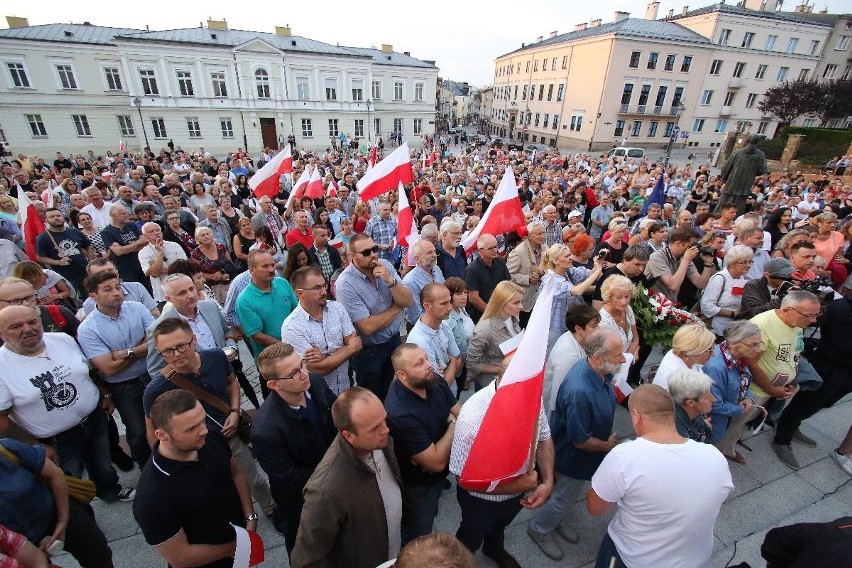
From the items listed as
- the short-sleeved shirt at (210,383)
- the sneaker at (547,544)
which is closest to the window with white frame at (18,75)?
the short-sleeved shirt at (210,383)

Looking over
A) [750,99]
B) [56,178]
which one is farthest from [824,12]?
[56,178]

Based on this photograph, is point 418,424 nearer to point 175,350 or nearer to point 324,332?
point 324,332

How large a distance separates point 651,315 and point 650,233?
1796 millimetres

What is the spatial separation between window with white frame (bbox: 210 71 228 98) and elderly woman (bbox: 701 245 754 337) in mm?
40193

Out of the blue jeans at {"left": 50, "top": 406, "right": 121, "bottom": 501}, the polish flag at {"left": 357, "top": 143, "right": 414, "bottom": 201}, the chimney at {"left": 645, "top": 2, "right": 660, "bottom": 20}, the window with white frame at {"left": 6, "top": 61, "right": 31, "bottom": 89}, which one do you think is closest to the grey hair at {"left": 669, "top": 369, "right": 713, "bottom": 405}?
the blue jeans at {"left": 50, "top": 406, "right": 121, "bottom": 501}

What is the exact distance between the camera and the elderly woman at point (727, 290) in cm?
454

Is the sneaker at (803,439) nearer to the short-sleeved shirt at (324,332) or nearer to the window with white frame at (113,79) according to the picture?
the short-sleeved shirt at (324,332)

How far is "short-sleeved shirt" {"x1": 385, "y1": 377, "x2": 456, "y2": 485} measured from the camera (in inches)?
Answer: 95.8

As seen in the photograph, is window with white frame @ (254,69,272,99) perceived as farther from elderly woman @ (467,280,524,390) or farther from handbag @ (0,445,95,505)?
handbag @ (0,445,95,505)

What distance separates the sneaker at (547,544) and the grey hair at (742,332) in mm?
2222

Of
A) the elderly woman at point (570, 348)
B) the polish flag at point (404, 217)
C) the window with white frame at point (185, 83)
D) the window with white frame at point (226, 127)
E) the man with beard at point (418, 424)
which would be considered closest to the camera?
the man with beard at point (418, 424)

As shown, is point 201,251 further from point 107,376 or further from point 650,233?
point 650,233

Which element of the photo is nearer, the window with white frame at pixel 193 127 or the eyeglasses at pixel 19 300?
the eyeglasses at pixel 19 300

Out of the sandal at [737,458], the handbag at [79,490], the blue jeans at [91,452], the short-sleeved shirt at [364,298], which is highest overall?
the short-sleeved shirt at [364,298]
